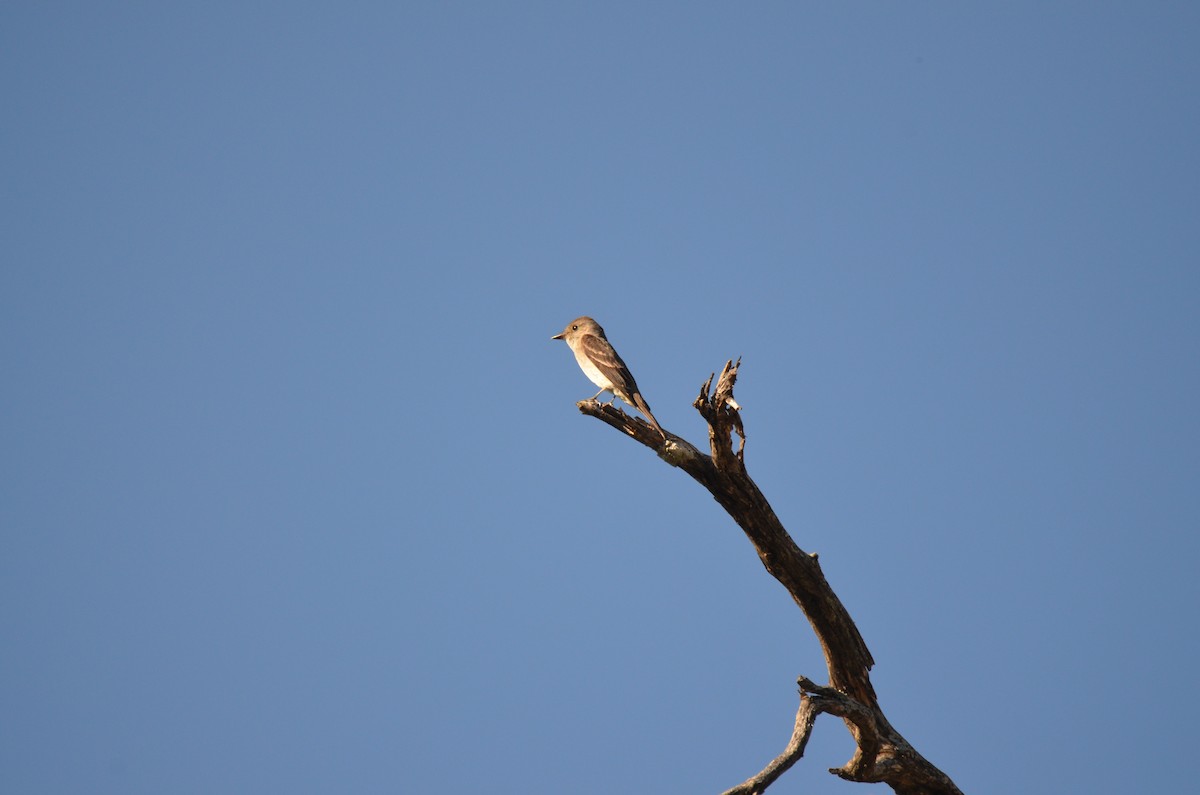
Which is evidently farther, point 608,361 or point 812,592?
point 608,361

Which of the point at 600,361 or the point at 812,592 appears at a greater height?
the point at 600,361

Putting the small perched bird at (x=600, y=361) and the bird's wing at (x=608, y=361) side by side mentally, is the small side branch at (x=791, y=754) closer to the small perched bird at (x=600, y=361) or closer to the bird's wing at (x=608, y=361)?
the small perched bird at (x=600, y=361)

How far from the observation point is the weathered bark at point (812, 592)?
29.8ft

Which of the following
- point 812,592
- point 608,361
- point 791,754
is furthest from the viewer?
point 608,361

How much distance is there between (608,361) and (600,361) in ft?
0.59

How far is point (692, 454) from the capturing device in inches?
373

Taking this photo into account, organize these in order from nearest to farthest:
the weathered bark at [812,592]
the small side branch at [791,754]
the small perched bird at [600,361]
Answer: the small side branch at [791,754] < the weathered bark at [812,592] < the small perched bird at [600,361]

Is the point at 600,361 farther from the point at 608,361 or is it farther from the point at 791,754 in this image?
the point at 791,754

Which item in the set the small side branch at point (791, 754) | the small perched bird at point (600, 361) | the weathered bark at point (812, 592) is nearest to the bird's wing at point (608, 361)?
the small perched bird at point (600, 361)

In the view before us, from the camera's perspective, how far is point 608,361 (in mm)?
13828

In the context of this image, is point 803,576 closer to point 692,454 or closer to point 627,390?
point 692,454

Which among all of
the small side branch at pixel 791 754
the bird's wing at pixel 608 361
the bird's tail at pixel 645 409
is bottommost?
the small side branch at pixel 791 754

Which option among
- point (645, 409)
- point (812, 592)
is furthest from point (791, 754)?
point (645, 409)

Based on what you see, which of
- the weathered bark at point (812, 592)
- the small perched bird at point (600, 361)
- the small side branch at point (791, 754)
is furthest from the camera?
the small perched bird at point (600, 361)
